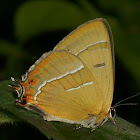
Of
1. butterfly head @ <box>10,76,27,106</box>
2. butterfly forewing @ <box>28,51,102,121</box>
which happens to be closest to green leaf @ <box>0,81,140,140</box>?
butterfly head @ <box>10,76,27,106</box>

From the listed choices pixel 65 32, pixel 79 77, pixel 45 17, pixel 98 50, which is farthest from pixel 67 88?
pixel 65 32

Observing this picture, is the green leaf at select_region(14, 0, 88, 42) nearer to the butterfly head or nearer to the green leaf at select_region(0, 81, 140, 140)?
the green leaf at select_region(0, 81, 140, 140)

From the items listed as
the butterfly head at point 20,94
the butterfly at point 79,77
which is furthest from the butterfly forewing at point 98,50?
the butterfly head at point 20,94

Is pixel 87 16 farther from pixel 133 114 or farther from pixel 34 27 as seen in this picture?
pixel 133 114

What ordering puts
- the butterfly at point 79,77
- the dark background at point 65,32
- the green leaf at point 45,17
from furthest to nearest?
the green leaf at point 45,17 < the dark background at point 65,32 < the butterfly at point 79,77

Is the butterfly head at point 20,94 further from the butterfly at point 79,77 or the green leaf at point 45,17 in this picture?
the green leaf at point 45,17

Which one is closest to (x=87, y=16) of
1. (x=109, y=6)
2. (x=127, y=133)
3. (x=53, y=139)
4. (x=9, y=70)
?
(x=109, y=6)
